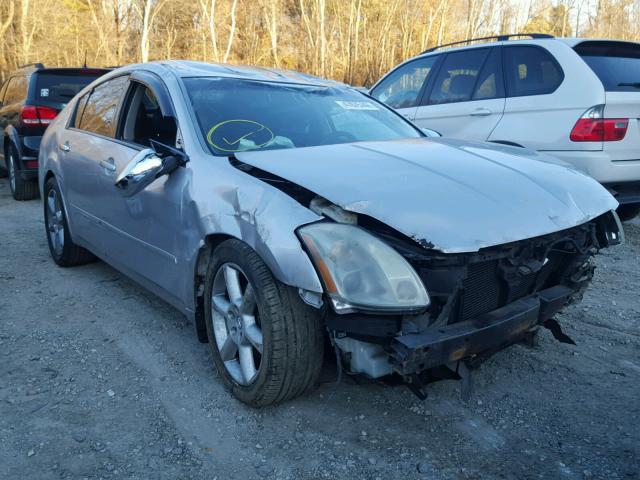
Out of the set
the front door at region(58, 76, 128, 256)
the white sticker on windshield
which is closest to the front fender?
the front door at region(58, 76, 128, 256)

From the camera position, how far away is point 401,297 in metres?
2.12

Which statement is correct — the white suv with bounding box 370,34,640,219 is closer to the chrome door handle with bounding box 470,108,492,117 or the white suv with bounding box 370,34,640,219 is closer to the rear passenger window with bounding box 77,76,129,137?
the chrome door handle with bounding box 470,108,492,117

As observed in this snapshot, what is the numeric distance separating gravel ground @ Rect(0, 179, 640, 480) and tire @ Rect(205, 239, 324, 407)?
153 millimetres

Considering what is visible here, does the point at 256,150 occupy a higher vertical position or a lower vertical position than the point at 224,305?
higher

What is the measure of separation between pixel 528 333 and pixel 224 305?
4.60 feet

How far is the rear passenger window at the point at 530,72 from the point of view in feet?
16.9

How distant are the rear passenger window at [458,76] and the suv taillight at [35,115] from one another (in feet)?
15.9

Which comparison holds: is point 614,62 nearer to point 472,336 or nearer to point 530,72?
point 530,72

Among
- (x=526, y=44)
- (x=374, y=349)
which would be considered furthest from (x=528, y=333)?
(x=526, y=44)

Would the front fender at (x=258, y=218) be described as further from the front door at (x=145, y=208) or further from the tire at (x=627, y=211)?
the tire at (x=627, y=211)

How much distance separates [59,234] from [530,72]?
450cm

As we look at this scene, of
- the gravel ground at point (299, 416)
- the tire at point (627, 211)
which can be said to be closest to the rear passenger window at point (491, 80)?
the tire at point (627, 211)

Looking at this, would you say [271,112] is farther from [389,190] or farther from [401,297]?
[401,297]

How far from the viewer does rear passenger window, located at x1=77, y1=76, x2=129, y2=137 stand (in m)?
3.88
